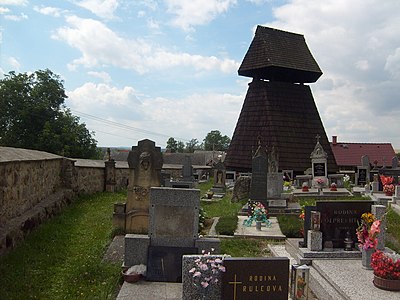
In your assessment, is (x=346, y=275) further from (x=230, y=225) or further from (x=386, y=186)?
(x=386, y=186)

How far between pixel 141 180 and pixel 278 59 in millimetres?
20039

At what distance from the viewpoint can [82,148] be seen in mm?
33281

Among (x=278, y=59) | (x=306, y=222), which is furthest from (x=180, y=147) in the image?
(x=306, y=222)

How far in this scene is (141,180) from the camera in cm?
1052

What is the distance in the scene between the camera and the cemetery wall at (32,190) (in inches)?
348

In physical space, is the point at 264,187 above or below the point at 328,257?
above

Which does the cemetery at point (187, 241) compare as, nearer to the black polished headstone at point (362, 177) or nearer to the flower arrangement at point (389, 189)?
the flower arrangement at point (389, 189)

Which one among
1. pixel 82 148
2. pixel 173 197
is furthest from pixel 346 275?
pixel 82 148

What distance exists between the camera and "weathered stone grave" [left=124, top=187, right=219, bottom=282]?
23.1 ft

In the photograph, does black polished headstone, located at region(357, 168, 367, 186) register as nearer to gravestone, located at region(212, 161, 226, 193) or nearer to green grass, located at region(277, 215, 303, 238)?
gravestone, located at region(212, 161, 226, 193)

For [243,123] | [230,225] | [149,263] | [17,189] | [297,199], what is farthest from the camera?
[243,123]

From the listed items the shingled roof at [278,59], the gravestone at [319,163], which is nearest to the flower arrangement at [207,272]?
the gravestone at [319,163]

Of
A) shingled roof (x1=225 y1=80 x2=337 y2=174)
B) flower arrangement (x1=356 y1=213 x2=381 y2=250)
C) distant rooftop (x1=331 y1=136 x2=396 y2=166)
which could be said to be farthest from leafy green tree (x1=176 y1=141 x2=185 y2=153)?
flower arrangement (x1=356 y1=213 x2=381 y2=250)

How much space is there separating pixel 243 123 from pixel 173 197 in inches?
847
